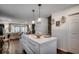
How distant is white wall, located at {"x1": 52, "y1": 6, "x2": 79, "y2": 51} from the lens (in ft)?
5.17

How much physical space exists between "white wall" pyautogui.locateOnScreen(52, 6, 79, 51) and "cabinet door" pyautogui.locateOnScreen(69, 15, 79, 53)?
6cm

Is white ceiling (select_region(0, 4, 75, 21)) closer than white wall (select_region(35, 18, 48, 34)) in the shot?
Yes

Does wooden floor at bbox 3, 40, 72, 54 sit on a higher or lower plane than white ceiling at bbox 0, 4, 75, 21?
lower

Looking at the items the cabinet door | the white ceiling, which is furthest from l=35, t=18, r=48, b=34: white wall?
the cabinet door

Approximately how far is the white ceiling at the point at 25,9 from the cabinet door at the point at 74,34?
0.92 ft

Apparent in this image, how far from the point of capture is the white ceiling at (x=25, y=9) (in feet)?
4.86

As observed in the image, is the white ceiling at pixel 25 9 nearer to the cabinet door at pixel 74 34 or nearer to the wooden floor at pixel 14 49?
the cabinet door at pixel 74 34

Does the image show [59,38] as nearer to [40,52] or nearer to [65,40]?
[65,40]

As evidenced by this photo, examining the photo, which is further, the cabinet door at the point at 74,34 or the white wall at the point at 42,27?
the white wall at the point at 42,27

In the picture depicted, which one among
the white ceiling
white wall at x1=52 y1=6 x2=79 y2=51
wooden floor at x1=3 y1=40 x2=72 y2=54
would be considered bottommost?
wooden floor at x1=3 y1=40 x2=72 y2=54

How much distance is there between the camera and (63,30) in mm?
1618

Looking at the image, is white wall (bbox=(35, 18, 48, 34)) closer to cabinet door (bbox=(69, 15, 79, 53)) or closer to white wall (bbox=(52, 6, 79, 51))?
white wall (bbox=(52, 6, 79, 51))

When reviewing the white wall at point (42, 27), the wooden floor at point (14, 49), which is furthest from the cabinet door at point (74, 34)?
the white wall at point (42, 27)

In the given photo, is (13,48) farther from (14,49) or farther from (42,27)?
(42,27)
